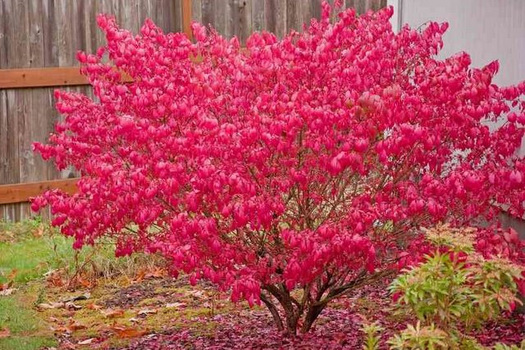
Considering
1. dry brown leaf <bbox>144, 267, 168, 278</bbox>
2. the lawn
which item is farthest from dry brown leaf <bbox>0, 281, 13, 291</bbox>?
dry brown leaf <bbox>144, 267, 168, 278</bbox>

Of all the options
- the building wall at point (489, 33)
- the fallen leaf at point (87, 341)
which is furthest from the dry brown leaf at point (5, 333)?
the building wall at point (489, 33)

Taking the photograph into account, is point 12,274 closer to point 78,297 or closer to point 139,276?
point 78,297

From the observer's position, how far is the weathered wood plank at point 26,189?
11242 millimetres

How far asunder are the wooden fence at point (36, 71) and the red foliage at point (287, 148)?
465 cm

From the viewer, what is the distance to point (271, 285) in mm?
6637

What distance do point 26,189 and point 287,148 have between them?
6.33 m

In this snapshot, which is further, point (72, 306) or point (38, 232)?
point (38, 232)

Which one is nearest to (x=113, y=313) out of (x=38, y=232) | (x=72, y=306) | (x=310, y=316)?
(x=72, y=306)

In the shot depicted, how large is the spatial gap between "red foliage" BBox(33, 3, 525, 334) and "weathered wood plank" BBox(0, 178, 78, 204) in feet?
15.2

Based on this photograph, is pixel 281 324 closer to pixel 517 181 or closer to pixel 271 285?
pixel 271 285

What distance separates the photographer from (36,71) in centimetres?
1123

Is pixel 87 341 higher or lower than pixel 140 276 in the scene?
lower

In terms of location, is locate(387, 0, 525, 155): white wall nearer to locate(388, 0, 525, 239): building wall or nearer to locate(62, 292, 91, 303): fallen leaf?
locate(388, 0, 525, 239): building wall

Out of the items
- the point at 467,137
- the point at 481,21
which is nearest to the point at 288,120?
the point at 467,137
